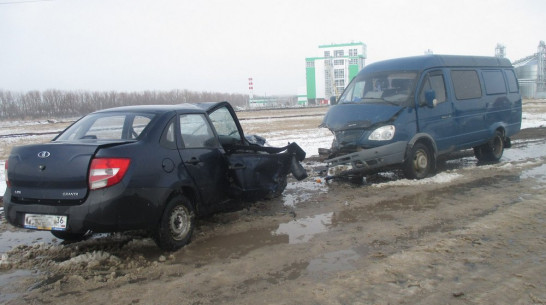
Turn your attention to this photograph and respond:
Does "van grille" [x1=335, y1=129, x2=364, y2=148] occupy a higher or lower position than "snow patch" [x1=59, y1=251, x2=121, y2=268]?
higher

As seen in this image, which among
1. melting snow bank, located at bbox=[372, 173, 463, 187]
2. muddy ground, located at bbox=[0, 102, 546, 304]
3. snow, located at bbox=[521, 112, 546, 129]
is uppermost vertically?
snow, located at bbox=[521, 112, 546, 129]

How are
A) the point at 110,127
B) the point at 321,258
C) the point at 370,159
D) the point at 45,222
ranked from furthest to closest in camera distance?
the point at 370,159 → the point at 110,127 → the point at 321,258 → the point at 45,222

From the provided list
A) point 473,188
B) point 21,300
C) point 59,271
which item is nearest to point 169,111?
point 59,271

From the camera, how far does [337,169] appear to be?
7750 millimetres

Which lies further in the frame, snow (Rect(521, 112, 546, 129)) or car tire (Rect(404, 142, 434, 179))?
snow (Rect(521, 112, 546, 129))

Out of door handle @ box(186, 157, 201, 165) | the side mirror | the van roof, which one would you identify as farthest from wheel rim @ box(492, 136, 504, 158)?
door handle @ box(186, 157, 201, 165)

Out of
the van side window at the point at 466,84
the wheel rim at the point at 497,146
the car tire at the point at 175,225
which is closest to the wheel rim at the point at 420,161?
the van side window at the point at 466,84

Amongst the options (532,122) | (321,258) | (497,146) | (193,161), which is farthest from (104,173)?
(532,122)

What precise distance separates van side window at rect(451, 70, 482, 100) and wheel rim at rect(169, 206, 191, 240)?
21.5 feet

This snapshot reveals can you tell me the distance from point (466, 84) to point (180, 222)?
23.6 ft

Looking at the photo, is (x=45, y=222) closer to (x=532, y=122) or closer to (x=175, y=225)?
(x=175, y=225)

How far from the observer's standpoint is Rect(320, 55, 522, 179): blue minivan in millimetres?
7629

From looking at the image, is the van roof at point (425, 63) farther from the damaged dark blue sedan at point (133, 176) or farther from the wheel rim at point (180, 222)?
the wheel rim at point (180, 222)

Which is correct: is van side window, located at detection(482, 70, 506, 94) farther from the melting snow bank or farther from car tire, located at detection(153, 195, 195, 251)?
car tire, located at detection(153, 195, 195, 251)
